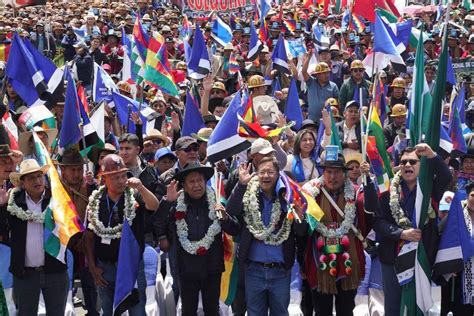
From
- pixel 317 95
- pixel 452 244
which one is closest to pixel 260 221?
pixel 452 244

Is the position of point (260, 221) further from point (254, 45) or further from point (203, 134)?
point (254, 45)

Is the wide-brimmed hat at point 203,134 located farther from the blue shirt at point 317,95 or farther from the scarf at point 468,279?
the blue shirt at point 317,95

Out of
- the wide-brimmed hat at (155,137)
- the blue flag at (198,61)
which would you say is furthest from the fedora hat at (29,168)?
the blue flag at (198,61)

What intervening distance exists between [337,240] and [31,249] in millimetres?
2538

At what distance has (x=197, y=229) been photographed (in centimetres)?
795

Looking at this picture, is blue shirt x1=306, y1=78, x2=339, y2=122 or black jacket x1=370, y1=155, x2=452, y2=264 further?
blue shirt x1=306, y1=78, x2=339, y2=122

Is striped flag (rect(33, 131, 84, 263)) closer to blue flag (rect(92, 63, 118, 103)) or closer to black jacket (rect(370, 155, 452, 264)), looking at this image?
black jacket (rect(370, 155, 452, 264))

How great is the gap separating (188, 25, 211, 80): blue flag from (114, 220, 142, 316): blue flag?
22.5 ft

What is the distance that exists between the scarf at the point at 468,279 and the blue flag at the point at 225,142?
2.18m

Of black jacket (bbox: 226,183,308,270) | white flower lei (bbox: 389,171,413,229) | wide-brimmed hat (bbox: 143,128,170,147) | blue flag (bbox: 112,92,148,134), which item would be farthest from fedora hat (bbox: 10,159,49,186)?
blue flag (bbox: 112,92,148,134)

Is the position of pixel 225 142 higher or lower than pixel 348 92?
higher

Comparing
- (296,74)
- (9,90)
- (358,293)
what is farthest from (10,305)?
(296,74)

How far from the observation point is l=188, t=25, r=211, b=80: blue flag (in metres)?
14.4

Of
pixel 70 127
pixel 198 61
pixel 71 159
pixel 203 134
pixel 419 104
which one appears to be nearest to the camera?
pixel 419 104
